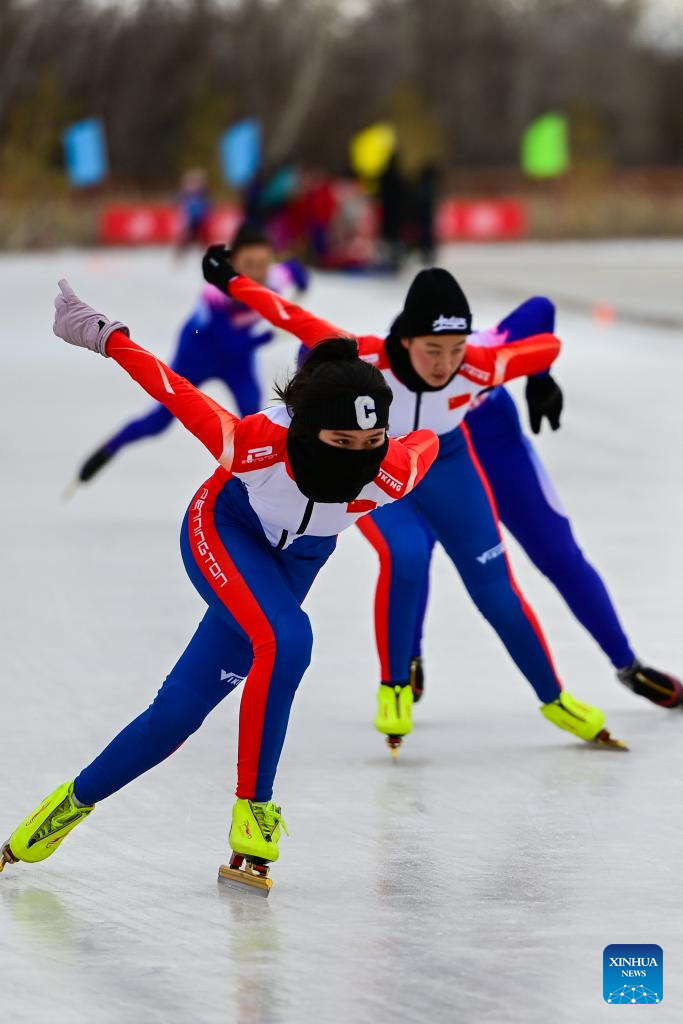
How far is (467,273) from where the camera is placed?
83.1 feet

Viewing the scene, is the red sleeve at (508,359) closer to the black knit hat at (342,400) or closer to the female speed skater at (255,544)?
the female speed skater at (255,544)

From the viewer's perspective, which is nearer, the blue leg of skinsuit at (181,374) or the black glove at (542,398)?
the black glove at (542,398)

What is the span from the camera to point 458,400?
5082 mm

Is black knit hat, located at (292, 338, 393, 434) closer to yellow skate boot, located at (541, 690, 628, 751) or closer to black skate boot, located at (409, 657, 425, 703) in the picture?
yellow skate boot, located at (541, 690, 628, 751)

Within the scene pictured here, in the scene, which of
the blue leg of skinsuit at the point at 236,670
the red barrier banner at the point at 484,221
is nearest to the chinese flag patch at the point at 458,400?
the blue leg of skinsuit at the point at 236,670

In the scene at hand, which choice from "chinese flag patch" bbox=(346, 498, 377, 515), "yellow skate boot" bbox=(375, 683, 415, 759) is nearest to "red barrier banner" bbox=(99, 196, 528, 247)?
"yellow skate boot" bbox=(375, 683, 415, 759)

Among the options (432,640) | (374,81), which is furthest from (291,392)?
(374,81)

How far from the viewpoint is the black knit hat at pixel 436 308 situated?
16.1 feet

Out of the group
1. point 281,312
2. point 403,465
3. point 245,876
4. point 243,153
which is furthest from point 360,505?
point 243,153

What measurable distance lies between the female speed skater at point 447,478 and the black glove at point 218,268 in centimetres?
2

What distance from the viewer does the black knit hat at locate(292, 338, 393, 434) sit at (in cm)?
378

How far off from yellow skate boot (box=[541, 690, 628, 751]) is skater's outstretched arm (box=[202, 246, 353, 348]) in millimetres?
1133

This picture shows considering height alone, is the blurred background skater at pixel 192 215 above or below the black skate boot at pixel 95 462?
above

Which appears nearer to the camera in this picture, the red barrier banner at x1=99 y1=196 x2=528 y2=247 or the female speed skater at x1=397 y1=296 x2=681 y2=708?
the female speed skater at x1=397 y1=296 x2=681 y2=708
